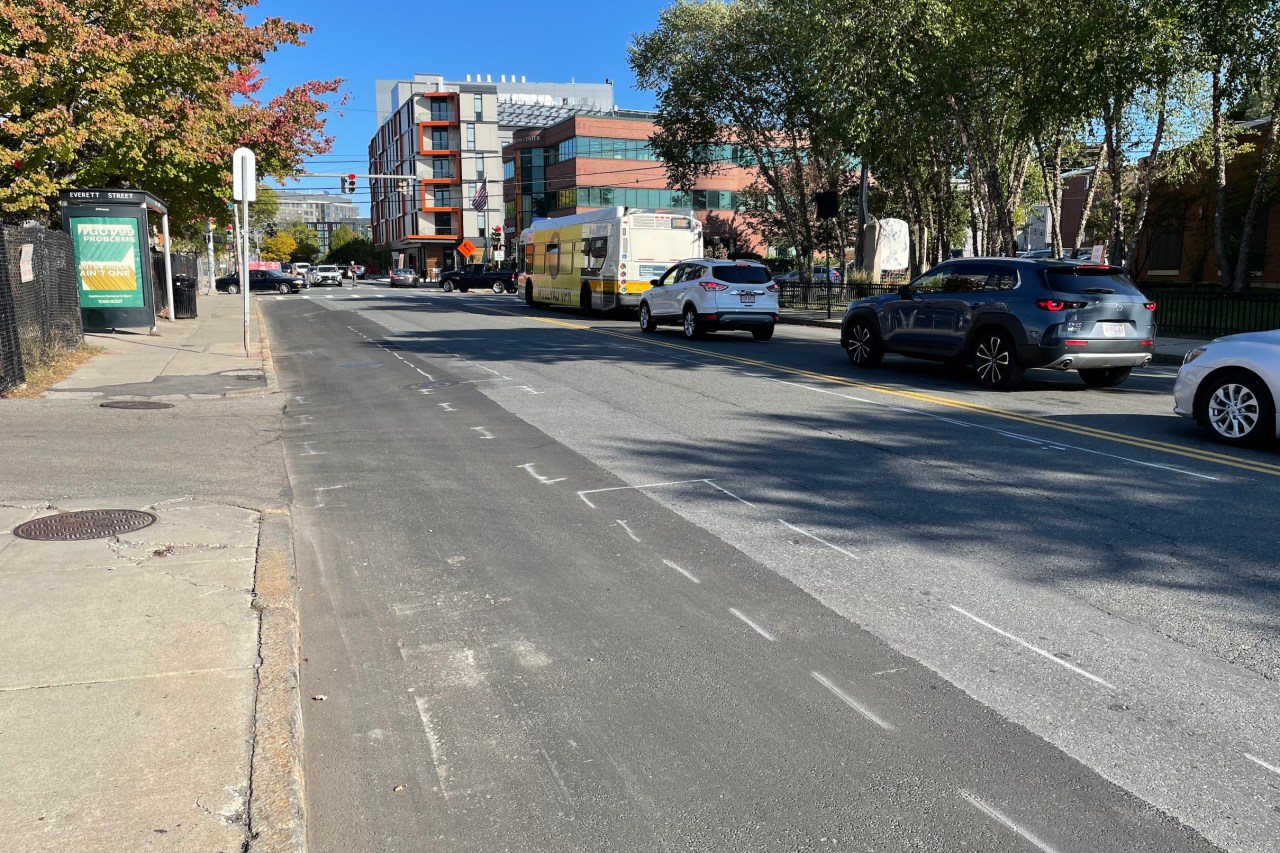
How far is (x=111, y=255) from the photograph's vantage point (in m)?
20.9

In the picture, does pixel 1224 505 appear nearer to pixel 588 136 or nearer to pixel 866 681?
pixel 866 681

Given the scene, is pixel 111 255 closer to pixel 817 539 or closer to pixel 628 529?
pixel 628 529

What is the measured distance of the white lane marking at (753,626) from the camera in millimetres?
4785

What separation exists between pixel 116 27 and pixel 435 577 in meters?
19.6

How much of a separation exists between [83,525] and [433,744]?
150 inches

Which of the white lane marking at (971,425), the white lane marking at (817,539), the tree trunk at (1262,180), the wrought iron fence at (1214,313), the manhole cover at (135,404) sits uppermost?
the tree trunk at (1262,180)

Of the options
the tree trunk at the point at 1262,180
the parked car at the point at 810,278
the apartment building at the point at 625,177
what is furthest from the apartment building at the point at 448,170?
the tree trunk at the point at 1262,180

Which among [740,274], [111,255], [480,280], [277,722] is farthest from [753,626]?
[480,280]

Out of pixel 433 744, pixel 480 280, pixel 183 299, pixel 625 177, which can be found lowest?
pixel 433 744

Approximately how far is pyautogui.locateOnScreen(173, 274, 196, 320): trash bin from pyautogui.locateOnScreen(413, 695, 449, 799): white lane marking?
28.4m

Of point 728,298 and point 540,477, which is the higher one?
point 728,298

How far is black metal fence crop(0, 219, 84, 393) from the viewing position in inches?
461

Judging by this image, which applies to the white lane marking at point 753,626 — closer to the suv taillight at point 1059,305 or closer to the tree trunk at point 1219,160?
the suv taillight at point 1059,305

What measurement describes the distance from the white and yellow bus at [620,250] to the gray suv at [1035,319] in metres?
14.3
